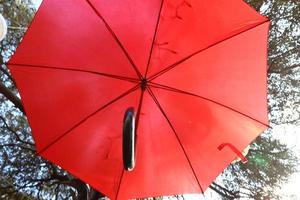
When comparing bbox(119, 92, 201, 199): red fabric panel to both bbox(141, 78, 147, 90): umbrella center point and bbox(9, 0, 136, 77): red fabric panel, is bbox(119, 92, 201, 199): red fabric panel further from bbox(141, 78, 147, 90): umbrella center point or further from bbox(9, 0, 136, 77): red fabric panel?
bbox(9, 0, 136, 77): red fabric panel

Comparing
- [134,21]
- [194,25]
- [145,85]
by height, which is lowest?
[145,85]

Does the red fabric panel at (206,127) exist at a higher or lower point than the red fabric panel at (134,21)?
lower

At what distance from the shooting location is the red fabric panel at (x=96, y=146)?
2.92 metres

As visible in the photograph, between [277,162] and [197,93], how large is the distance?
12.8ft

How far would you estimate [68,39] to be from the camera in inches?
108

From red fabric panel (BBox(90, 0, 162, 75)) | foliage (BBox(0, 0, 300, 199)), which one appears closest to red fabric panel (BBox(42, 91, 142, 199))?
red fabric panel (BBox(90, 0, 162, 75))

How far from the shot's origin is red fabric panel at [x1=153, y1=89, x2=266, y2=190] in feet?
9.82

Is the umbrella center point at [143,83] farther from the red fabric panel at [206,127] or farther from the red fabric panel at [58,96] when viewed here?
A: the red fabric panel at [206,127]

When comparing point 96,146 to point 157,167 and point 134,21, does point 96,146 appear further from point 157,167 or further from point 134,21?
point 134,21

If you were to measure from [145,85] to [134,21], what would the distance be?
50cm

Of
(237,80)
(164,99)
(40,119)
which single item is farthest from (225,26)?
(40,119)

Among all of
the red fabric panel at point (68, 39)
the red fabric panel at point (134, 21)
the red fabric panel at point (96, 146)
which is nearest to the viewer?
the red fabric panel at point (134, 21)

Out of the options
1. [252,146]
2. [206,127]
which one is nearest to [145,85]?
[206,127]

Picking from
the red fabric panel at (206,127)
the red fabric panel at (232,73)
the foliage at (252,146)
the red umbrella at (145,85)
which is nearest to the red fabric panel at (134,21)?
the red umbrella at (145,85)
